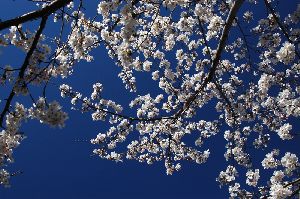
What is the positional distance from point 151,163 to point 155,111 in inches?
61.9

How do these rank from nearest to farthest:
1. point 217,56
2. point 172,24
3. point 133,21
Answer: point 133,21 → point 217,56 → point 172,24

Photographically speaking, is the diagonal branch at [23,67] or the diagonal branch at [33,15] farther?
the diagonal branch at [23,67]

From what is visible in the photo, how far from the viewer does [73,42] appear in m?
7.34

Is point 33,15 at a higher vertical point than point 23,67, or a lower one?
higher

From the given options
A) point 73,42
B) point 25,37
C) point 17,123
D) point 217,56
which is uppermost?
point 73,42

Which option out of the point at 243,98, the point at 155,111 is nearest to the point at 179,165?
the point at 155,111

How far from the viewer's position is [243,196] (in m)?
9.27

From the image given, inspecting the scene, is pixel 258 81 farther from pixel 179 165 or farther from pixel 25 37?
pixel 25 37

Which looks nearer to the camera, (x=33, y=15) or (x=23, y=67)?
(x=33, y=15)

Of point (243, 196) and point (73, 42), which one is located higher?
point (73, 42)

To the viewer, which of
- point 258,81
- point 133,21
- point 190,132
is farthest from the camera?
point 190,132

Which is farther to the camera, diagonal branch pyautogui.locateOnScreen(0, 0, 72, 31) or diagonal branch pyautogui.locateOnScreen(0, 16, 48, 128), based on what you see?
diagonal branch pyautogui.locateOnScreen(0, 16, 48, 128)

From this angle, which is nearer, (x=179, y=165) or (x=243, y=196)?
(x=243, y=196)

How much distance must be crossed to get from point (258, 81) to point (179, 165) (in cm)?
339
